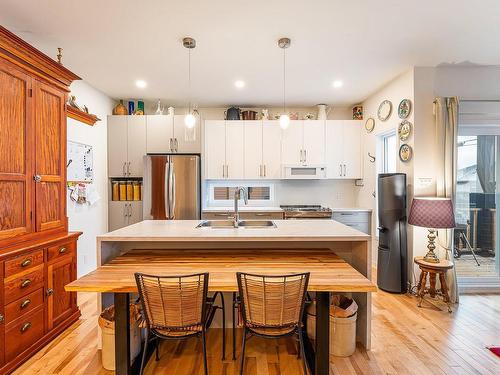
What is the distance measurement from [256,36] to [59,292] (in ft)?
9.53

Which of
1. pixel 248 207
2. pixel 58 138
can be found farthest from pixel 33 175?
pixel 248 207

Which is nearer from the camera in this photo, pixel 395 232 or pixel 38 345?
pixel 38 345

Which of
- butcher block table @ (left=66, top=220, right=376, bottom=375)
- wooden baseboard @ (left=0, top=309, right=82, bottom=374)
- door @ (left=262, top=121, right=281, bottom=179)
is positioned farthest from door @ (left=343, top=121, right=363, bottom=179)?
wooden baseboard @ (left=0, top=309, right=82, bottom=374)

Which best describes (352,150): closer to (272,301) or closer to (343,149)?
(343,149)

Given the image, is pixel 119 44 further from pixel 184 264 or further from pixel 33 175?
pixel 184 264

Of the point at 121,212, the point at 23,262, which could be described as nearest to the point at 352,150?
the point at 121,212

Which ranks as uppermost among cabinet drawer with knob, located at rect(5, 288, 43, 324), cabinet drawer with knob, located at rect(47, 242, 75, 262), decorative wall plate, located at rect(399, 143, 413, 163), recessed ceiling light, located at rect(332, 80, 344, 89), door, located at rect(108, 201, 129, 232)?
recessed ceiling light, located at rect(332, 80, 344, 89)

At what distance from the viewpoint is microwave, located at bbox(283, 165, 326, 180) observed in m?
4.71

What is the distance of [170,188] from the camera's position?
427 cm

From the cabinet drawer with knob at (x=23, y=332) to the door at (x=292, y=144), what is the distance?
364 cm

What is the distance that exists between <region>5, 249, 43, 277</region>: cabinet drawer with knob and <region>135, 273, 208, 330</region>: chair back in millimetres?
1117

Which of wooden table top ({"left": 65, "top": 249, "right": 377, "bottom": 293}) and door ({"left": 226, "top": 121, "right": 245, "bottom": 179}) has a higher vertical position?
door ({"left": 226, "top": 121, "right": 245, "bottom": 179})

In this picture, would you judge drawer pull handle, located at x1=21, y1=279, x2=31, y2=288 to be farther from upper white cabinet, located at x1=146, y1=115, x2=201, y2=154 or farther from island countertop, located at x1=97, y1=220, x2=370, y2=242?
upper white cabinet, located at x1=146, y1=115, x2=201, y2=154

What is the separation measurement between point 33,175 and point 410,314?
12.0 ft
